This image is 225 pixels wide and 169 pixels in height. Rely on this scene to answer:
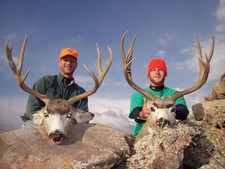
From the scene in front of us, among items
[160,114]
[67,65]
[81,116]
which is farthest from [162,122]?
[67,65]

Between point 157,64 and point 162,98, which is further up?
point 157,64

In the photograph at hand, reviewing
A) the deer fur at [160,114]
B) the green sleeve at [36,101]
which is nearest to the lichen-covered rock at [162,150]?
the deer fur at [160,114]

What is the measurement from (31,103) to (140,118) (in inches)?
112

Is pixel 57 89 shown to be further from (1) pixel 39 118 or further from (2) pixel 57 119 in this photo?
(2) pixel 57 119

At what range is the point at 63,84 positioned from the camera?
870cm

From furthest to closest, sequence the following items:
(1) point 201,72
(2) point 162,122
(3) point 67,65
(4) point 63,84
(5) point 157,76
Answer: (3) point 67,65 < (4) point 63,84 < (5) point 157,76 < (1) point 201,72 < (2) point 162,122

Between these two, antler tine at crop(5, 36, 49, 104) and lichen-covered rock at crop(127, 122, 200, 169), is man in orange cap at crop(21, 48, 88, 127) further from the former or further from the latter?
lichen-covered rock at crop(127, 122, 200, 169)

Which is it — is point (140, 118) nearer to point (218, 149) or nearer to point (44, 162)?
point (218, 149)

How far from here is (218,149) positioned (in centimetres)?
694

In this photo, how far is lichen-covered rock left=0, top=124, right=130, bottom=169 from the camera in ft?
15.9

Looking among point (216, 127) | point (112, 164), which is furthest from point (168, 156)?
point (216, 127)

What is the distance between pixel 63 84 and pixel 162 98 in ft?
10.1

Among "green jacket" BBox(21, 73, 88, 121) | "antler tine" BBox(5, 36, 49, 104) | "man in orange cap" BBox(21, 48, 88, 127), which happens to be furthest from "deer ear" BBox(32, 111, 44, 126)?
"man in orange cap" BBox(21, 48, 88, 127)

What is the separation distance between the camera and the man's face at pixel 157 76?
26.5 ft
